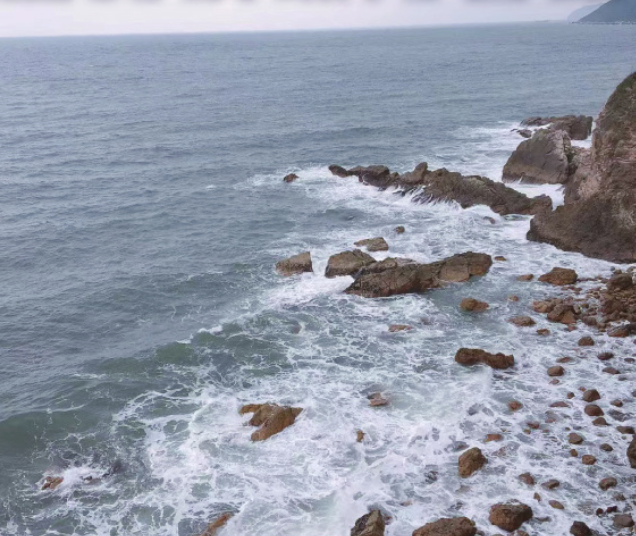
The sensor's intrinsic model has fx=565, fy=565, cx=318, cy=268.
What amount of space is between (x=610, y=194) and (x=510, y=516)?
957 inches

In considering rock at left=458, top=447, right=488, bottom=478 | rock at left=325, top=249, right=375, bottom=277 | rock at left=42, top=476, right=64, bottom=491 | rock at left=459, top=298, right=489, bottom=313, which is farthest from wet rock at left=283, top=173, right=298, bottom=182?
rock at left=458, top=447, right=488, bottom=478

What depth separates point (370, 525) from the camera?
18.2 meters

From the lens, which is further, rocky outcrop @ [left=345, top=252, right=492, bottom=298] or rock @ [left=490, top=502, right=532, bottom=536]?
rocky outcrop @ [left=345, top=252, right=492, bottom=298]

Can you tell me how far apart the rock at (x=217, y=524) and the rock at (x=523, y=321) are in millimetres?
17527

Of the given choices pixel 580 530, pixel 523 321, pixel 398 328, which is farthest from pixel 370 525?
pixel 523 321

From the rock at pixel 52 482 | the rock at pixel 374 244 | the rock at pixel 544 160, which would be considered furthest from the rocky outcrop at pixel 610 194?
the rock at pixel 52 482

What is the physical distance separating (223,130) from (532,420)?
60.5 meters

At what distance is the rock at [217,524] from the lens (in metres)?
19.0

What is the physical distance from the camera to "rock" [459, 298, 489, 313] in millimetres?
31109

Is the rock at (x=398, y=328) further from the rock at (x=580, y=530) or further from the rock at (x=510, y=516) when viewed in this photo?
the rock at (x=580, y=530)

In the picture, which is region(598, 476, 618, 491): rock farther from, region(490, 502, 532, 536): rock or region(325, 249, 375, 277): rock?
region(325, 249, 375, 277): rock

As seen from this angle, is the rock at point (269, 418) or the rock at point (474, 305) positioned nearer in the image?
the rock at point (269, 418)

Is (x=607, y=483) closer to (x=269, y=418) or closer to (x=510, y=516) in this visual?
(x=510, y=516)

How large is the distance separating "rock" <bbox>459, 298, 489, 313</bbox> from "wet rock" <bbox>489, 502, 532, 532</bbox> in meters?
13.9
